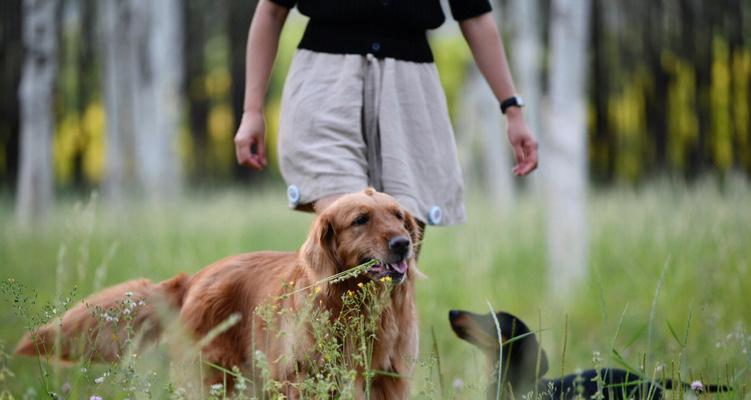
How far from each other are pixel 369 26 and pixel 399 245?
0.97 metres

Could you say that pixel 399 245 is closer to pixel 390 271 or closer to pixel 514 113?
pixel 390 271

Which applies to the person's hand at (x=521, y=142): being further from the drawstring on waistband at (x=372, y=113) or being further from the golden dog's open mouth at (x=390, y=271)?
the golden dog's open mouth at (x=390, y=271)

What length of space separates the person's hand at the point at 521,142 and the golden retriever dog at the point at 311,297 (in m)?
0.71

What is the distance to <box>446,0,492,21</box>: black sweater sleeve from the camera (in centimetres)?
384

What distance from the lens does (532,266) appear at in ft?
28.3

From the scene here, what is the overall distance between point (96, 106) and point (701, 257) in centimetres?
3360

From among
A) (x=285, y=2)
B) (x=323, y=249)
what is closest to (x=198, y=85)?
(x=285, y=2)

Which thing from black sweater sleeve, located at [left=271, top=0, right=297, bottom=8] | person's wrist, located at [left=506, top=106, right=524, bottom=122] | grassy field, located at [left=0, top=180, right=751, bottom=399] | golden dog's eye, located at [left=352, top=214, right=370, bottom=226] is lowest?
grassy field, located at [left=0, top=180, right=751, bottom=399]

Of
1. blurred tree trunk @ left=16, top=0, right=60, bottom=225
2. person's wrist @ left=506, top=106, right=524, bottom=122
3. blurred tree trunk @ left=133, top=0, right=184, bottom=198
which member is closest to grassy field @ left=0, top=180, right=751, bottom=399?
blurred tree trunk @ left=16, top=0, right=60, bottom=225

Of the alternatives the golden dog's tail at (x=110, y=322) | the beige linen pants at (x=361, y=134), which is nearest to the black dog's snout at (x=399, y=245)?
the beige linen pants at (x=361, y=134)

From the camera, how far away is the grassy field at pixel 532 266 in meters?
5.55

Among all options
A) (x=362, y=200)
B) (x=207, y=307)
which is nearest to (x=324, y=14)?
(x=362, y=200)

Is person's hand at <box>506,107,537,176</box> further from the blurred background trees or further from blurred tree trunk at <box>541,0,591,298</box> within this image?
the blurred background trees

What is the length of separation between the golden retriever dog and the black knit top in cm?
67
